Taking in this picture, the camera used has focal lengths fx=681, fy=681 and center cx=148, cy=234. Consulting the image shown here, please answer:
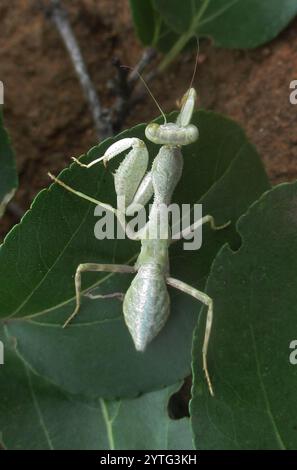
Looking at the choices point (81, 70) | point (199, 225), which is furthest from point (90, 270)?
point (81, 70)

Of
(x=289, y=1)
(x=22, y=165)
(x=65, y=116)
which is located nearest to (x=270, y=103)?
(x=289, y=1)

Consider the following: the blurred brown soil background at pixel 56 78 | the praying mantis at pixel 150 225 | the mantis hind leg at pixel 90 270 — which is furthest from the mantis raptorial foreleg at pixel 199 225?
the blurred brown soil background at pixel 56 78

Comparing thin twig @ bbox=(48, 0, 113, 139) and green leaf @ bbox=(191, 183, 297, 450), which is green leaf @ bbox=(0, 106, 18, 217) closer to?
thin twig @ bbox=(48, 0, 113, 139)

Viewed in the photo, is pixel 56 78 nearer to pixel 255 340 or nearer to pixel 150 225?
pixel 150 225

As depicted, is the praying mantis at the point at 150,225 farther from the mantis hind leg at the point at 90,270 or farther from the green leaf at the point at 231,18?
the green leaf at the point at 231,18

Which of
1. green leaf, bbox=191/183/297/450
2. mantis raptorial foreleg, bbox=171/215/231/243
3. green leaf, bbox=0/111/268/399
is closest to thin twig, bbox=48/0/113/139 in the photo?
green leaf, bbox=0/111/268/399

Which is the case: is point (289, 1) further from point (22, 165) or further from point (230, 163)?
point (22, 165)
